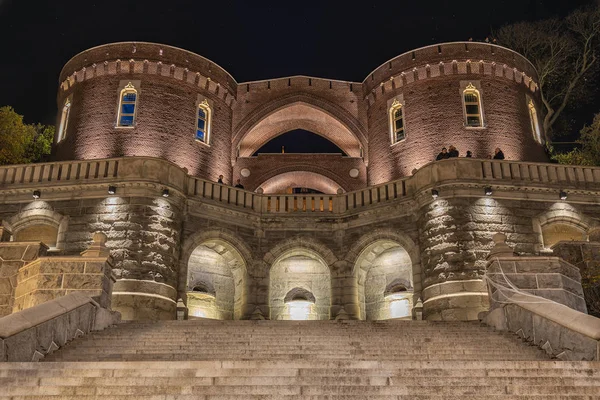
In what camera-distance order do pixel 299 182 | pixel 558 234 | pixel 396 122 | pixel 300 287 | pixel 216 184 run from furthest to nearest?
1. pixel 299 182
2. pixel 396 122
3. pixel 300 287
4. pixel 216 184
5. pixel 558 234

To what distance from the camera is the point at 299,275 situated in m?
24.6

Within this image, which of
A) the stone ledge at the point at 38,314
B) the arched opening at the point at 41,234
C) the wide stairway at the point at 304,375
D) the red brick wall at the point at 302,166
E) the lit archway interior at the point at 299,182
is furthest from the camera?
the lit archway interior at the point at 299,182

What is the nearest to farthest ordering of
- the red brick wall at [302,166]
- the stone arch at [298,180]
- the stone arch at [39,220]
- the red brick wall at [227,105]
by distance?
the stone arch at [39,220]
the red brick wall at [227,105]
the red brick wall at [302,166]
the stone arch at [298,180]

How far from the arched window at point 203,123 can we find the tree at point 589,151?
17111 millimetres

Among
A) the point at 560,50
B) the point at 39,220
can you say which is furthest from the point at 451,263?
the point at 560,50

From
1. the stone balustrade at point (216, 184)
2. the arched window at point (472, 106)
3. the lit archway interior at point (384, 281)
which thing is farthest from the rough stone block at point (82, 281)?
the arched window at point (472, 106)

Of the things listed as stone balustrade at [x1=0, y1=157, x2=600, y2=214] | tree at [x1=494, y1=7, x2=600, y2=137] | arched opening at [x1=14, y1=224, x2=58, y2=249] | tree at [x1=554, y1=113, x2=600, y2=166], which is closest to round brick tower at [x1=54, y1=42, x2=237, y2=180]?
arched opening at [x1=14, y1=224, x2=58, y2=249]

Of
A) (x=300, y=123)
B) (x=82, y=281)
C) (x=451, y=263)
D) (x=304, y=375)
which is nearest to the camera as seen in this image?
(x=304, y=375)

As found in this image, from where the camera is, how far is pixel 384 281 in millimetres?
24188

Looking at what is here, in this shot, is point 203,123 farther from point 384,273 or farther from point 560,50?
point 560,50

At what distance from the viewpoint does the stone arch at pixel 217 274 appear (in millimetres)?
22703

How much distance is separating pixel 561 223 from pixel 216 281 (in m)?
12.2

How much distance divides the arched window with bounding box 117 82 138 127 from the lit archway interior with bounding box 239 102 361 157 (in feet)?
20.3

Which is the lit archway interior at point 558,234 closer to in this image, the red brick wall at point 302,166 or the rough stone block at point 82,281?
the red brick wall at point 302,166
